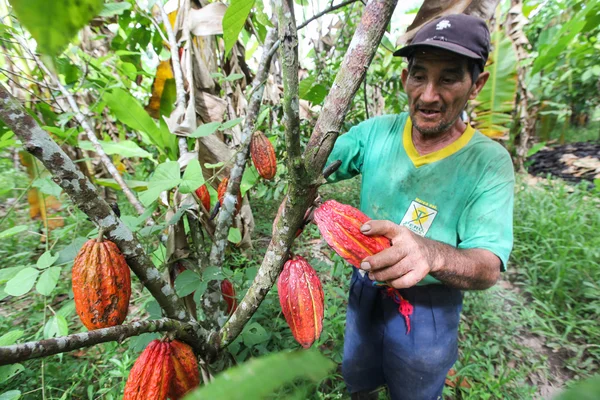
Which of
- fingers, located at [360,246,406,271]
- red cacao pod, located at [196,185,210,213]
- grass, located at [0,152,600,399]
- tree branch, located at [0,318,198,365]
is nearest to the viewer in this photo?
tree branch, located at [0,318,198,365]

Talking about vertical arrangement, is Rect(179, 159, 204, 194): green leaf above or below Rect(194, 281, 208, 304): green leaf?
above

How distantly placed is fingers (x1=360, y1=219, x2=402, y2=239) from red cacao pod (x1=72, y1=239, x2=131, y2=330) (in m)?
0.51

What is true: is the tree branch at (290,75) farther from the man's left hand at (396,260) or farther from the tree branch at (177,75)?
the tree branch at (177,75)

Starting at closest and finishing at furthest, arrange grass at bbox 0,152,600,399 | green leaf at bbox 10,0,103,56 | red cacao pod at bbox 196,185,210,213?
green leaf at bbox 10,0,103,56
red cacao pod at bbox 196,185,210,213
grass at bbox 0,152,600,399

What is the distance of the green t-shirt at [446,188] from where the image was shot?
100cm

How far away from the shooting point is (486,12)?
1188 mm

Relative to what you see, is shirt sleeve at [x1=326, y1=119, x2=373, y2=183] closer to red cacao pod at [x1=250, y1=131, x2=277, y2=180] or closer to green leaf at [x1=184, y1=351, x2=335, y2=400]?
red cacao pod at [x1=250, y1=131, x2=277, y2=180]

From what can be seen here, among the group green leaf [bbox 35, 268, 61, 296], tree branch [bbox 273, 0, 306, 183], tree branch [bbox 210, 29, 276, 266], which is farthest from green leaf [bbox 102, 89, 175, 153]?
tree branch [bbox 273, 0, 306, 183]

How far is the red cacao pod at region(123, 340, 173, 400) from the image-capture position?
70cm

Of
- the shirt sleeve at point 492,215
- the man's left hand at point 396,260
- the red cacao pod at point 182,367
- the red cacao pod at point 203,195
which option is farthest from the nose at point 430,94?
the red cacao pod at point 182,367

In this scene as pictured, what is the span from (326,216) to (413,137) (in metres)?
0.72

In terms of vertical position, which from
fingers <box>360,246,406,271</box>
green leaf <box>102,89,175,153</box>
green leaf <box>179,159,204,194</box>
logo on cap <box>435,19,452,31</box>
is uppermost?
logo on cap <box>435,19,452,31</box>

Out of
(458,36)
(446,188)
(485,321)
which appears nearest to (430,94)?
(458,36)

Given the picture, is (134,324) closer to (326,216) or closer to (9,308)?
(326,216)
